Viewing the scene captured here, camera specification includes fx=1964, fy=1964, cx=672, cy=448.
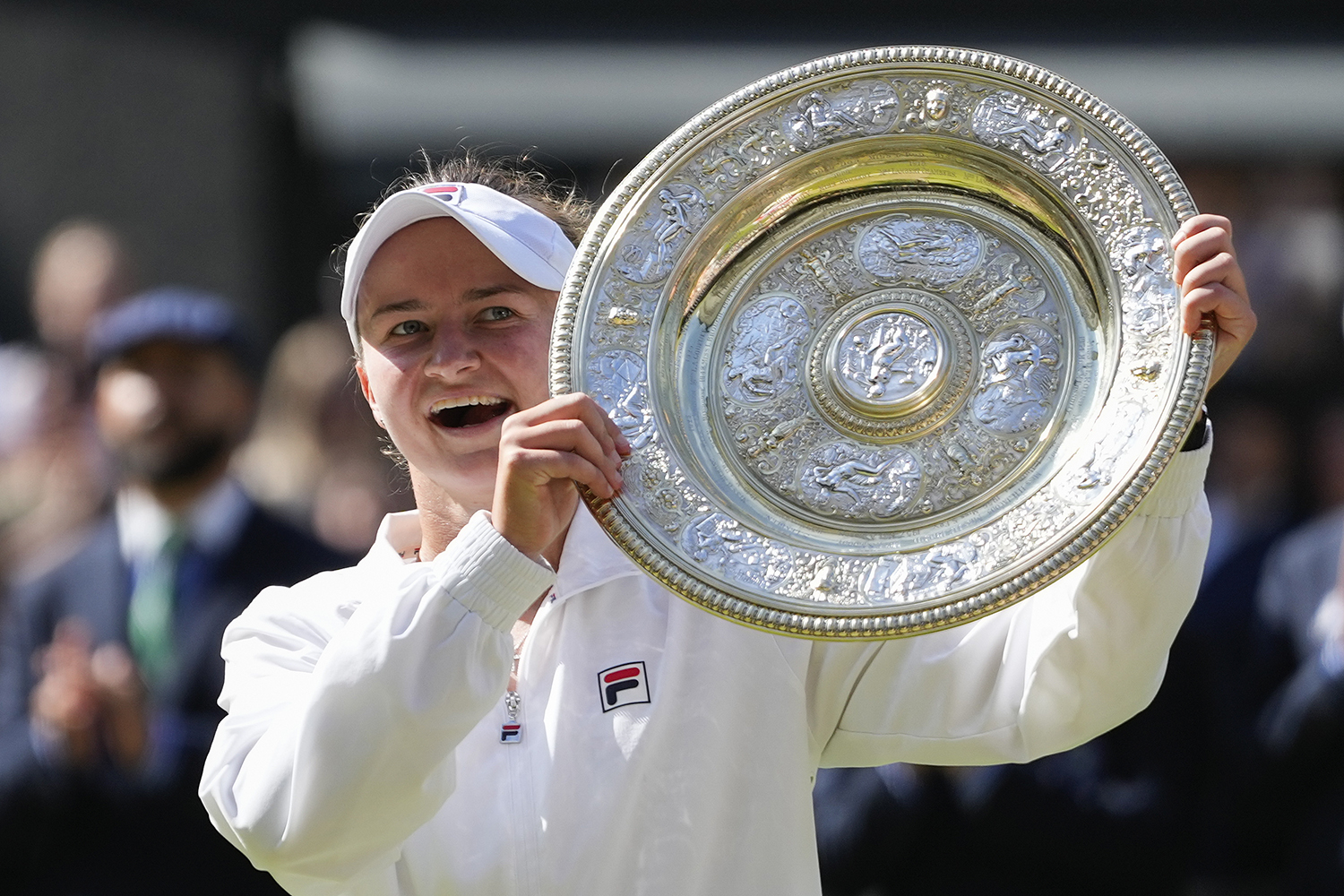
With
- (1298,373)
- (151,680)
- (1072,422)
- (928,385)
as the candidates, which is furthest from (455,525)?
(1298,373)

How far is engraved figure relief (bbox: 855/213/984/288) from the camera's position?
280 centimetres

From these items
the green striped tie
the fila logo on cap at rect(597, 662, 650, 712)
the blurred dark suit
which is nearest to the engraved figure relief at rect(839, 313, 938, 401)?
the fila logo on cap at rect(597, 662, 650, 712)

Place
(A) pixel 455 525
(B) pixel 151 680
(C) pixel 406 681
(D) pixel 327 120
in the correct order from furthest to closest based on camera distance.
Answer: (D) pixel 327 120
(B) pixel 151 680
(A) pixel 455 525
(C) pixel 406 681

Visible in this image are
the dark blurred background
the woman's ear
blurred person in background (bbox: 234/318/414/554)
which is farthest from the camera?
the dark blurred background

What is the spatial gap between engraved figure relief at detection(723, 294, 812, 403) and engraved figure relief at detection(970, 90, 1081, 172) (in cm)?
38

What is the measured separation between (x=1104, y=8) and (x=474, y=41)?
312 cm

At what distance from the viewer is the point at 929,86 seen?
272 cm

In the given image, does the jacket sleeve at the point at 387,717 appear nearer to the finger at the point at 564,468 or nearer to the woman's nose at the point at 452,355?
the finger at the point at 564,468

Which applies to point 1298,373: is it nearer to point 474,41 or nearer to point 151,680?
point 474,41

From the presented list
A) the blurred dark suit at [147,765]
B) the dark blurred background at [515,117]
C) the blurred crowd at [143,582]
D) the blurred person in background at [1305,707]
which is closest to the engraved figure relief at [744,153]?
the blurred crowd at [143,582]

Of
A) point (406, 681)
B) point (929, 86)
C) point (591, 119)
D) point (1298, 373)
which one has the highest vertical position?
point (591, 119)

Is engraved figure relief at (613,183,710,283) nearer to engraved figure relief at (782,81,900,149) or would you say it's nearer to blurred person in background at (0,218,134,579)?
engraved figure relief at (782,81,900,149)

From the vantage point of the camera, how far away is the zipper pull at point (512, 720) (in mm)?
2811

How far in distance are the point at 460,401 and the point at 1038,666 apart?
0.93 metres
